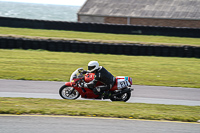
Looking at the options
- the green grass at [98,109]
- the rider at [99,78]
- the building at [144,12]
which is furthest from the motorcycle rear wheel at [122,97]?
the building at [144,12]

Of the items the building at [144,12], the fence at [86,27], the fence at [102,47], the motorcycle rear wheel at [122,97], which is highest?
the building at [144,12]

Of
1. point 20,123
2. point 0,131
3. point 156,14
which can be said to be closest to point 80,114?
point 20,123

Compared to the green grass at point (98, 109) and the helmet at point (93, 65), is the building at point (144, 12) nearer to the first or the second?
the helmet at point (93, 65)

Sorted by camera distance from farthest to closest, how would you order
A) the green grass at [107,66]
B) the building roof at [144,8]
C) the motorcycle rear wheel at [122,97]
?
the building roof at [144,8]
the green grass at [107,66]
the motorcycle rear wheel at [122,97]

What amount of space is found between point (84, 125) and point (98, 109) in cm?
145

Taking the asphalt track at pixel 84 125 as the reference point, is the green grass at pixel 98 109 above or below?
above

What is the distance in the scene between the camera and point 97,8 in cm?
4150

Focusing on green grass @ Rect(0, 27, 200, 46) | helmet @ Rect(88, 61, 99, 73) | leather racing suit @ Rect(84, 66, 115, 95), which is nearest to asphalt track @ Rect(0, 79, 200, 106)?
leather racing suit @ Rect(84, 66, 115, 95)

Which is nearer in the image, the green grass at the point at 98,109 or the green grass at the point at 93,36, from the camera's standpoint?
the green grass at the point at 98,109

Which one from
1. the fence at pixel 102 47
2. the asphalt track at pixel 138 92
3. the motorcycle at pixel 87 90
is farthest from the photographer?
the fence at pixel 102 47

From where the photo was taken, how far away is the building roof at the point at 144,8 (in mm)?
39031

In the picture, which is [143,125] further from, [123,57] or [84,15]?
[84,15]

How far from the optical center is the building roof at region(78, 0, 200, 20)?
Answer: 39.0 meters

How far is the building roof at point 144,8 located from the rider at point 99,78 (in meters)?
29.7
